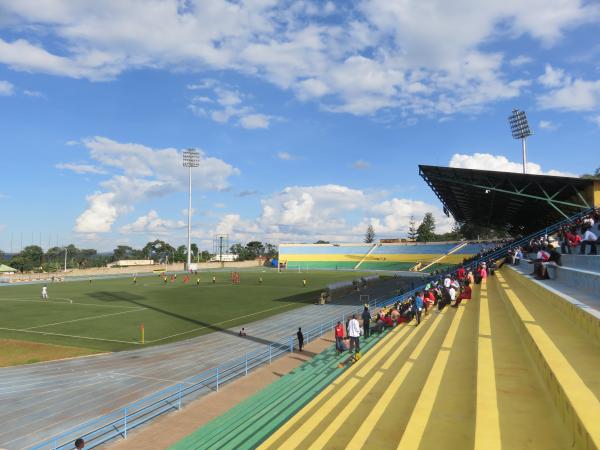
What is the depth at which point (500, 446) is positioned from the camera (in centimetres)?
455

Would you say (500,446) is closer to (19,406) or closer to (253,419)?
(253,419)

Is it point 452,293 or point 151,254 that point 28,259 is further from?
point 452,293

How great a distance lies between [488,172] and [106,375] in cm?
2381

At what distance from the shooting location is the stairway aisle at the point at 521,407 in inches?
183

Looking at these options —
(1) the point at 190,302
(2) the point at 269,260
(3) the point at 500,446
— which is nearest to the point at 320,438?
(3) the point at 500,446

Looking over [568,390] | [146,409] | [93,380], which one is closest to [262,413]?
[146,409]

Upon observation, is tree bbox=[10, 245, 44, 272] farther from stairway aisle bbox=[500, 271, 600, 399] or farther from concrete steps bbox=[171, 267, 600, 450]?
stairway aisle bbox=[500, 271, 600, 399]

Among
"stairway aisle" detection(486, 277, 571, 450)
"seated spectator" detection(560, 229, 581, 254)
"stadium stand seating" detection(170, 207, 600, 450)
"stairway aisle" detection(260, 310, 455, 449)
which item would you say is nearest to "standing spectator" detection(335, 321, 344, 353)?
"stadium stand seating" detection(170, 207, 600, 450)

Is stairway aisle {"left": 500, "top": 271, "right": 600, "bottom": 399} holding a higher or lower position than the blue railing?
higher

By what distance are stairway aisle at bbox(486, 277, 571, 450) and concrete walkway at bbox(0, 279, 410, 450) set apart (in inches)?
425

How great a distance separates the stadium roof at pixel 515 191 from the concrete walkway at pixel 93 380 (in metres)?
15.9

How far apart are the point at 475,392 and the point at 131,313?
28.9 metres

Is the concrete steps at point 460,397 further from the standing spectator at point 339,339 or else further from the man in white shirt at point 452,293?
the man in white shirt at point 452,293

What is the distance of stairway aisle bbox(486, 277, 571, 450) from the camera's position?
15.3 ft
